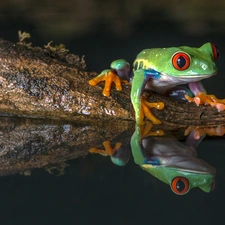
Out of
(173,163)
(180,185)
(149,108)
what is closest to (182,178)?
(180,185)

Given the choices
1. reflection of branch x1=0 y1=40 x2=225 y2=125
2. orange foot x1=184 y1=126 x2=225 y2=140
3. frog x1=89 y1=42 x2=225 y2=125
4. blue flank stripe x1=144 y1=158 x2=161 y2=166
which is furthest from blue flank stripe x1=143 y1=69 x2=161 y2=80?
blue flank stripe x1=144 y1=158 x2=161 y2=166

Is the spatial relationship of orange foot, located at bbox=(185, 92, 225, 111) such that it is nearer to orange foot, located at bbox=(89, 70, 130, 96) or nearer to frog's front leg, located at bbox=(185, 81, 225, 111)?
frog's front leg, located at bbox=(185, 81, 225, 111)

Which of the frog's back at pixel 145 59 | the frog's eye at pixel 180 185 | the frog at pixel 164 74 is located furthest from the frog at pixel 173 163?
the frog's back at pixel 145 59

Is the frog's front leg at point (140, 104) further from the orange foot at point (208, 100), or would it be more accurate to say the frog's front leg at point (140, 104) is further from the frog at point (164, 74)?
the orange foot at point (208, 100)

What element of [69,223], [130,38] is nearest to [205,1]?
[130,38]

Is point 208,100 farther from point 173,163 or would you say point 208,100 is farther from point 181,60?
point 173,163
